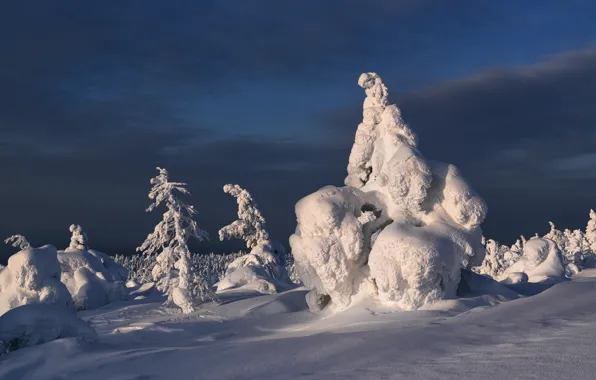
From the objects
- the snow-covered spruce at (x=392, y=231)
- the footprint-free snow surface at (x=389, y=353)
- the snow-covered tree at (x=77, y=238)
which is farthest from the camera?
the snow-covered tree at (x=77, y=238)

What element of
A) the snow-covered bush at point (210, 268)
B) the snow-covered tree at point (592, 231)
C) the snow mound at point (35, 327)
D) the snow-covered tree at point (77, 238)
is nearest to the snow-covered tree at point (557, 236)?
the snow-covered tree at point (592, 231)

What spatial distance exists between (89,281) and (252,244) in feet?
30.8

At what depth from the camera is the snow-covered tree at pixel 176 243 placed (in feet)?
76.5

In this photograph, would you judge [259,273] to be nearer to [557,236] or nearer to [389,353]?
[389,353]

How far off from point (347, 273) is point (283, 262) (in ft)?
57.7

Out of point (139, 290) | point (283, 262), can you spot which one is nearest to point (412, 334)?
point (283, 262)

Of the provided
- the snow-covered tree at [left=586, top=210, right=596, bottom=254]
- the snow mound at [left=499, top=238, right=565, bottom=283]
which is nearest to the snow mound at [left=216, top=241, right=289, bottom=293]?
the snow mound at [left=499, top=238, right=565, bottom=283]

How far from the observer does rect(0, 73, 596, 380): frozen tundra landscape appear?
8.97m

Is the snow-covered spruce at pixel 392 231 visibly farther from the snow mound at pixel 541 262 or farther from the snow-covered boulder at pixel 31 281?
the snow mound at pixel 541 262

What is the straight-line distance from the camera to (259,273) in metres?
30.7

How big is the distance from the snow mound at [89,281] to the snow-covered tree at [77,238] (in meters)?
2.96

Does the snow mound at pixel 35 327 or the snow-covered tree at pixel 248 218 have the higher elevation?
the snow-covered tree at pixel 248 218

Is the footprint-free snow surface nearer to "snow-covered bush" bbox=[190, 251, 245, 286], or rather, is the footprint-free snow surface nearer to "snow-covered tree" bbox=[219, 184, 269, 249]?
"snow-covered bush" bbox=[190, 251, 245, 286]

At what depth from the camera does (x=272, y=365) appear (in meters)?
9.09
